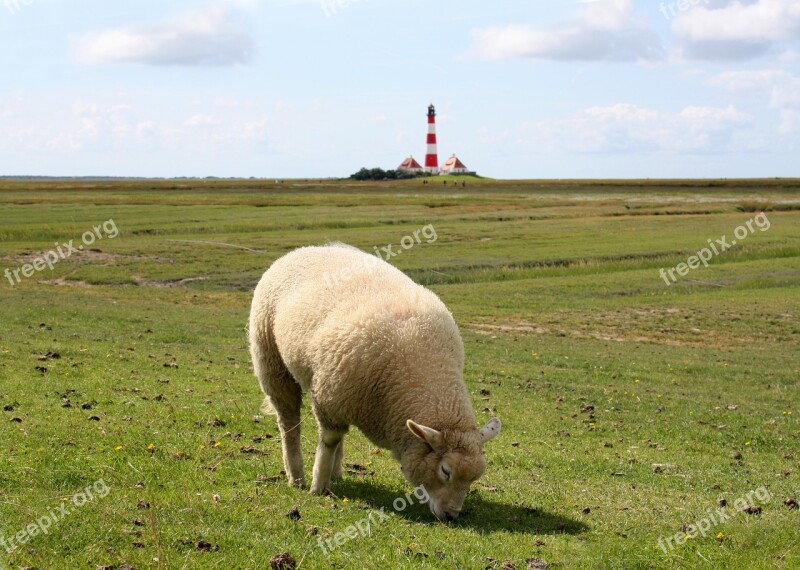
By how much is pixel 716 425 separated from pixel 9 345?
596 inches

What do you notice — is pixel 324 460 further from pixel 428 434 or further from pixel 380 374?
pixel 428 434

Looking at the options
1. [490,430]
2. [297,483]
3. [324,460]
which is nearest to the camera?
[490,430]

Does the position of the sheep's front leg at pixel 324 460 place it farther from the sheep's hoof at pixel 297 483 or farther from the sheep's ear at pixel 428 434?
the sheep's ear at pixel 428 434

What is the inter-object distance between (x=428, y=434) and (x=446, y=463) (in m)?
0.40

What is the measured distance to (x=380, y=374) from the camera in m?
9.66

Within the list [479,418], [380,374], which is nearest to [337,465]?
[380,374]

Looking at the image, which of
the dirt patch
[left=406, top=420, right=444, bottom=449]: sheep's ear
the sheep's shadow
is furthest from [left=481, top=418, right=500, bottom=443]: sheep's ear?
the dirt patch

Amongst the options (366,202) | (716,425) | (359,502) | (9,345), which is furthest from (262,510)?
(366,202)

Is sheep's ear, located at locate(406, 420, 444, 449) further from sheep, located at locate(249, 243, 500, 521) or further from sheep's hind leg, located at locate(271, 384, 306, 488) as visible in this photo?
sheep's hind leg, located at locate(271, 384, 306, 488)

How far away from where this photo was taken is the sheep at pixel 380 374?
916 cm

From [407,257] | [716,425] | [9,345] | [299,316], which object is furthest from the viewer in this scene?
[407,257]

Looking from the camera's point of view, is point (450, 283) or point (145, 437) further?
point (450, 283)

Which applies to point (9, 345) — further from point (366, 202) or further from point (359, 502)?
point (366, 202)

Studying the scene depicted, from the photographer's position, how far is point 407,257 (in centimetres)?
4816
